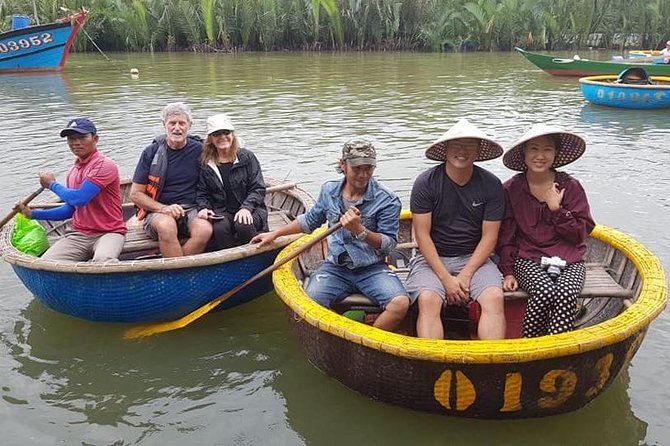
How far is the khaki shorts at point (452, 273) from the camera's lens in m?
3.46

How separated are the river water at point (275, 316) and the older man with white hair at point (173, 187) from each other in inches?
22.6

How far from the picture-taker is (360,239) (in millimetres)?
3600

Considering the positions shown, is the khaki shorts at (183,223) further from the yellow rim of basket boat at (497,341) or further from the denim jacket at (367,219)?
the yellow rim of basket boat at (497,341)

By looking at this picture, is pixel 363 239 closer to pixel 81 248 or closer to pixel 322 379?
pixel 322 379

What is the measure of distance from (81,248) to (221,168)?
3.43ft

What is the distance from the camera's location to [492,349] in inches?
110

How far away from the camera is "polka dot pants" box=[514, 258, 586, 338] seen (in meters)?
3.33

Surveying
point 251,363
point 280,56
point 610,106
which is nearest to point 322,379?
point 251,363

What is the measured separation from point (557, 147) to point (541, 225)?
441 millimetres

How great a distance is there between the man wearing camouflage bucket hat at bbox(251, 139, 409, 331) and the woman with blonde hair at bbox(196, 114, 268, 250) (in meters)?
0.76

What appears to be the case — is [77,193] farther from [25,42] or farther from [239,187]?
[25,42]

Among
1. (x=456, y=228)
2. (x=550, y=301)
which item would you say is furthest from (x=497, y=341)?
(x=456, y=228)

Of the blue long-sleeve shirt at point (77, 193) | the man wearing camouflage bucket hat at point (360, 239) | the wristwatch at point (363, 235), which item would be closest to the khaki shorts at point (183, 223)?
the blue long-sleeve shirt at point (77, 193)

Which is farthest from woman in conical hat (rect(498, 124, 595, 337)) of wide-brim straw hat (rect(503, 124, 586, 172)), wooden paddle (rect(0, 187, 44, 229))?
wooden paddle (rect(0, 187, 44, 229))
